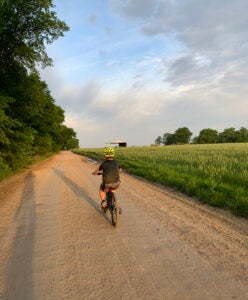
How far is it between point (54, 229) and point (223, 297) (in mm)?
4352

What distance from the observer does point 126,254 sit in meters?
5.18

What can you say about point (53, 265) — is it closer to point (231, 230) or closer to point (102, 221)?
point (102, 221)

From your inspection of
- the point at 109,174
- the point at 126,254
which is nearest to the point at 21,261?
the point at 126,254

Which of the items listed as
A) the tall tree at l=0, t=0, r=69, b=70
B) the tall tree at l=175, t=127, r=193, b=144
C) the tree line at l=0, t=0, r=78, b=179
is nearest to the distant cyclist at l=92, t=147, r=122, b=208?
the tree line at l=0, t=0, r=78, b=179

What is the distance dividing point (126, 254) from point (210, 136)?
16332 centimetres

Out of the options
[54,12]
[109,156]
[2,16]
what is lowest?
[109,156]

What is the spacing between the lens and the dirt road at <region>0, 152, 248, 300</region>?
3941 mm

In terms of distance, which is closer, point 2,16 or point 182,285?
point 182,285

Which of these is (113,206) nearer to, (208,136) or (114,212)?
(114,212)

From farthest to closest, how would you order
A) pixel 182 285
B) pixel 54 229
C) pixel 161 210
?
pixel 161 210
pixel 54 229
pixel 182 285

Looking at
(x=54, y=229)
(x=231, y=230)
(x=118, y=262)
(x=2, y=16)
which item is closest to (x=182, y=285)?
(x=118, y=262)

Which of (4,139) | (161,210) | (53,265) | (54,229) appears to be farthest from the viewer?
(4,139)

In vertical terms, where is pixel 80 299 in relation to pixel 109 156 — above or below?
below

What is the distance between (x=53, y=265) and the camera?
15.8 ft
